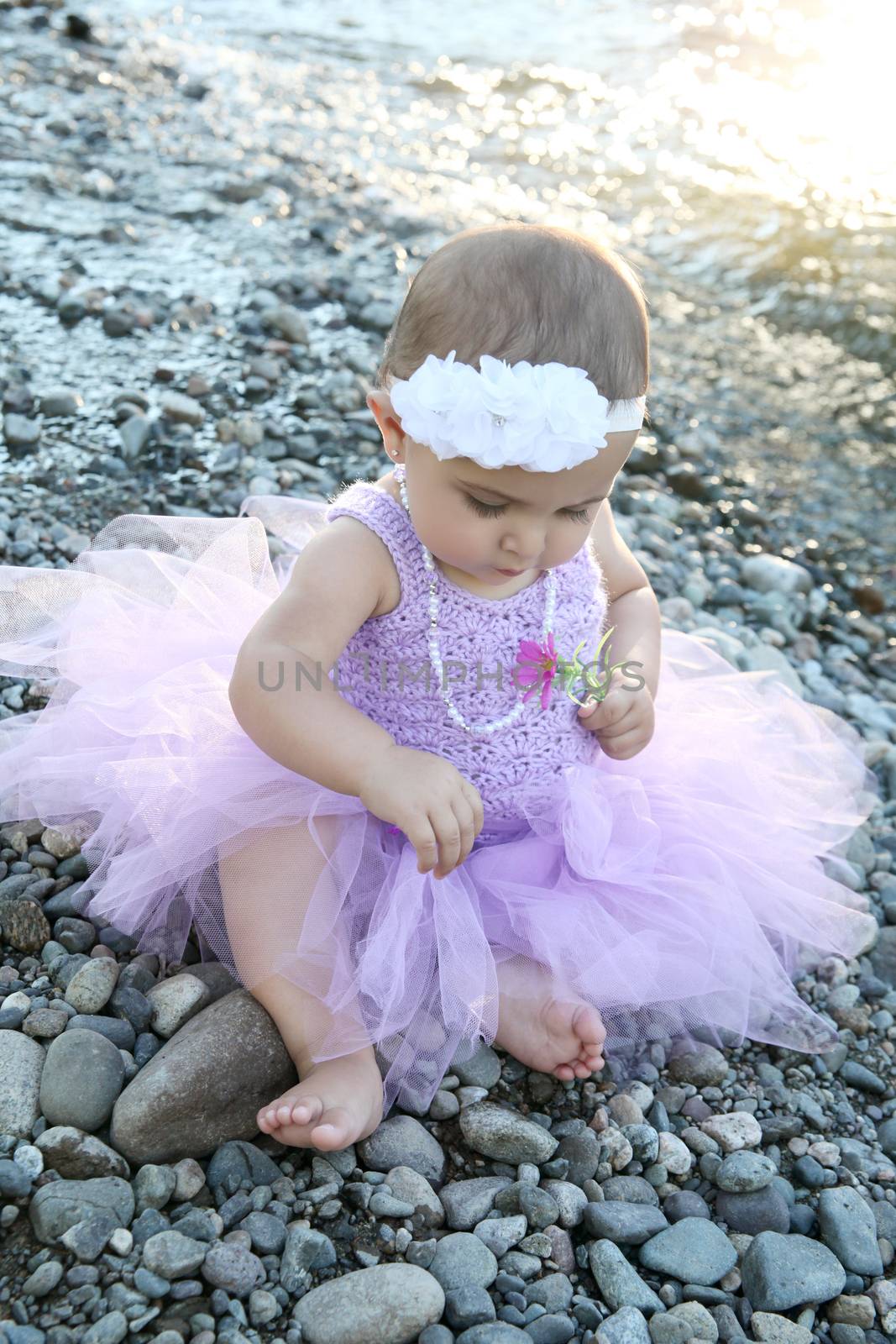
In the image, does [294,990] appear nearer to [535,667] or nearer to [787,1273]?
[535,667]

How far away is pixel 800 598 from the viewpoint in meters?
4.14

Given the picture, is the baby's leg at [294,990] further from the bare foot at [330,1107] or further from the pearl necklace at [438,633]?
the pearl necklace at [438,633]

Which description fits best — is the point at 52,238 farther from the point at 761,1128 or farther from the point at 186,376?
the point at 761,1128

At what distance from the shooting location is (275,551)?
3586 mm

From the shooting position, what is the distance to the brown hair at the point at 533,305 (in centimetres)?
199

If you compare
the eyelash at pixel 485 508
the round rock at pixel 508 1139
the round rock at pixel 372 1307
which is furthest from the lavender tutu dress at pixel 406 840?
the round rock at pixel 372 1307

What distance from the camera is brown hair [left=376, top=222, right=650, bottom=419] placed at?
199 cm

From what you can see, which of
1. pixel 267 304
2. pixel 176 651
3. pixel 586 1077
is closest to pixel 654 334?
pixel 267 304

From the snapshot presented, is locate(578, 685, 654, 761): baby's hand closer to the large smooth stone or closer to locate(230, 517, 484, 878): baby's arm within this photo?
locate(230, 517, 484, 878): baby's arm

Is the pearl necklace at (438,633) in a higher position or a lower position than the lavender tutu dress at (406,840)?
higher

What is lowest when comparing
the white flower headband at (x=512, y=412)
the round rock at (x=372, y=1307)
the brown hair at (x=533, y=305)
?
the round rock at (x=372, y=1307)

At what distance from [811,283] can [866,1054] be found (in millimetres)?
4948

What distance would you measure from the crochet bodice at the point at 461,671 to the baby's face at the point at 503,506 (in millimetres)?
164

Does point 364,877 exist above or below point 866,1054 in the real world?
above
